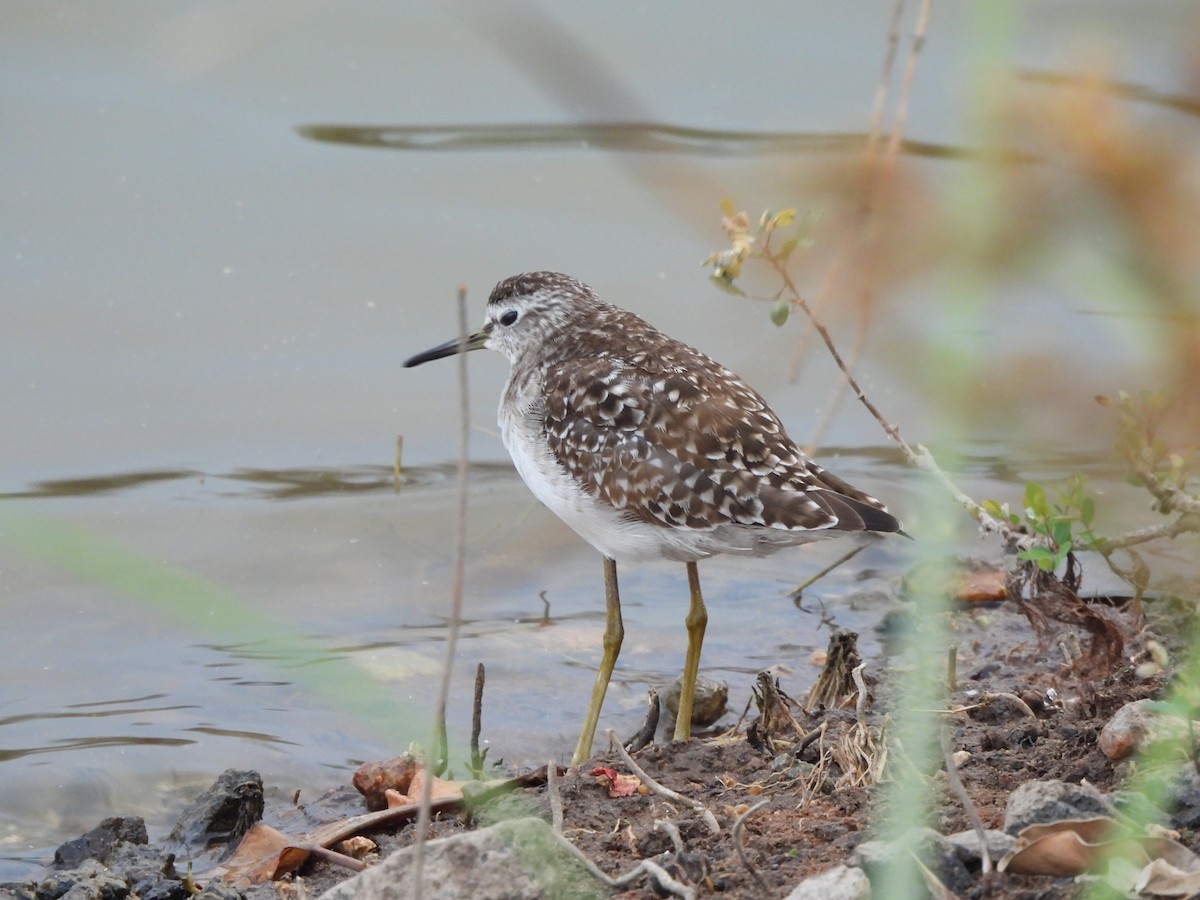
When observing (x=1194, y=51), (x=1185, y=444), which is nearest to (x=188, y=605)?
(x=1185, y=444)

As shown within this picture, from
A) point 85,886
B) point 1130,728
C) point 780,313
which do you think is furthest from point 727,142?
point 85,886

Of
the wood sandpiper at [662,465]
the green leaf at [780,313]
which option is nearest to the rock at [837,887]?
the green leaf at [780,313]

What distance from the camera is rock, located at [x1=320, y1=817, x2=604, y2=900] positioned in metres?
3.12

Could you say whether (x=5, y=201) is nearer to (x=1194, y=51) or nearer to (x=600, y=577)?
(x=600, y=577)

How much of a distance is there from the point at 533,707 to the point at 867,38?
20.5ft

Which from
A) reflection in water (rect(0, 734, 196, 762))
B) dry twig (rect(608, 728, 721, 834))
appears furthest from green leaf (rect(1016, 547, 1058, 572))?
reflection in water (rect(0, 734, 196, 762))

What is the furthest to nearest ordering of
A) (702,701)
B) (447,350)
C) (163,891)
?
(447,350)
(702,701)
(163,891)

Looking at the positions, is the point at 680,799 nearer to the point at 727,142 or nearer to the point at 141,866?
the point at 141,866

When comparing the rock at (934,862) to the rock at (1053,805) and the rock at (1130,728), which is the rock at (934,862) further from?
the rock at (1130,728)

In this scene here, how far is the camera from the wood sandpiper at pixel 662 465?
4.78 metres

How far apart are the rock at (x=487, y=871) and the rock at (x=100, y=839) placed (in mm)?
1410

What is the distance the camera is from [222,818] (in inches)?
177

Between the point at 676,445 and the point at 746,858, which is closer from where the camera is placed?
the point at 746,858

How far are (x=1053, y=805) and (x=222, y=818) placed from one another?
2.62 meters
